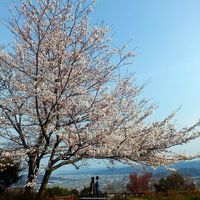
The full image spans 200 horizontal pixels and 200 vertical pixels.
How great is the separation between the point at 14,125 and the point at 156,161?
465cm

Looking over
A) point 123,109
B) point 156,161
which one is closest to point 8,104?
point 123,109

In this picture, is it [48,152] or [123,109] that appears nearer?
[48,152]

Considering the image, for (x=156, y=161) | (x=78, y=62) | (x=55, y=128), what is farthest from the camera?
(x=156, y=161)

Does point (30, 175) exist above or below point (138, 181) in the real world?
below

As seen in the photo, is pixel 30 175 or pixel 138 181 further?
pixel 138 181

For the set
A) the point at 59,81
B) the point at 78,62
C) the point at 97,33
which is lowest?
the point at 59,81

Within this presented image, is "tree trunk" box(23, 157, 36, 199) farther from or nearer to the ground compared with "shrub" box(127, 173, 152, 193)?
nearer to the ground

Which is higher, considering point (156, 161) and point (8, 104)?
point (8, 104)

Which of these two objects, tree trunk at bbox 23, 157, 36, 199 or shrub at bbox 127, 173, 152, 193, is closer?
tree trunk at bbox 23, 157, 36, 199

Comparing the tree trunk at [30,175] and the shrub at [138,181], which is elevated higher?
the shrub at [138,181]

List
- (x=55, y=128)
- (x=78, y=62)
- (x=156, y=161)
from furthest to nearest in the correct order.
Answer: (x=156, y=161), (x=78, y=62), (x=55, y=128)

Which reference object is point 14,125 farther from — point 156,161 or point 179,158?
point 179,158

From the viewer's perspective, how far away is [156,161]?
496 inches

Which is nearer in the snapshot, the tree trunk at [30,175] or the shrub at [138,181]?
the tree trunk at [30,175]
